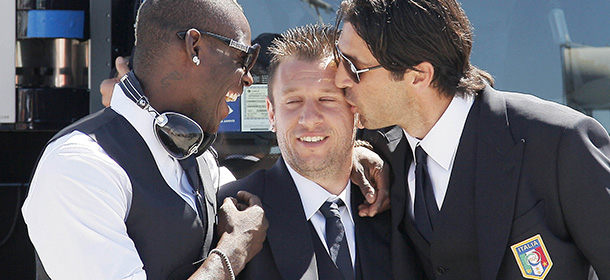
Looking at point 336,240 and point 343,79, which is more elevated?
point 343,79

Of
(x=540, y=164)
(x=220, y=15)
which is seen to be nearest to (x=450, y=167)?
(x=540, y=164)

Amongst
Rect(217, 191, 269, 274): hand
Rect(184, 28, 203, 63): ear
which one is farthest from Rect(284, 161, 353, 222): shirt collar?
Rect(184, 28, 203, 63): ear

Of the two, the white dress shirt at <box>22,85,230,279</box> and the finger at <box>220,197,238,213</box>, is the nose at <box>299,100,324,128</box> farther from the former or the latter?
the white dress shirt at <box>22,85,230,279</box>

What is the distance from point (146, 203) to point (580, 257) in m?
1.33

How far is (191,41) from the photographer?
218 centimetres

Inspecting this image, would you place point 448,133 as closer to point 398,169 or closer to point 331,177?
point 398,169

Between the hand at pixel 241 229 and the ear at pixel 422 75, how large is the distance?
2.27ft

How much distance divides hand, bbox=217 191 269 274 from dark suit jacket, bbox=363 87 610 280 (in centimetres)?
64

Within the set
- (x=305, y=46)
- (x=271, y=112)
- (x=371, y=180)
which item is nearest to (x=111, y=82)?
(x=271, y=112)

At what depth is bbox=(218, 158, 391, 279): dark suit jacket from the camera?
7.86ft

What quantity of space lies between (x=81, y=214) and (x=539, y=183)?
1351 mm

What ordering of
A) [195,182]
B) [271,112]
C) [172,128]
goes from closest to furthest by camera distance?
[172,128] < [195,182] < [271,112]

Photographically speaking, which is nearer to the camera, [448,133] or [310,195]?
[448,133]

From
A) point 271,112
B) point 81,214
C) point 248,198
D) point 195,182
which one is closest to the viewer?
point 81,214
